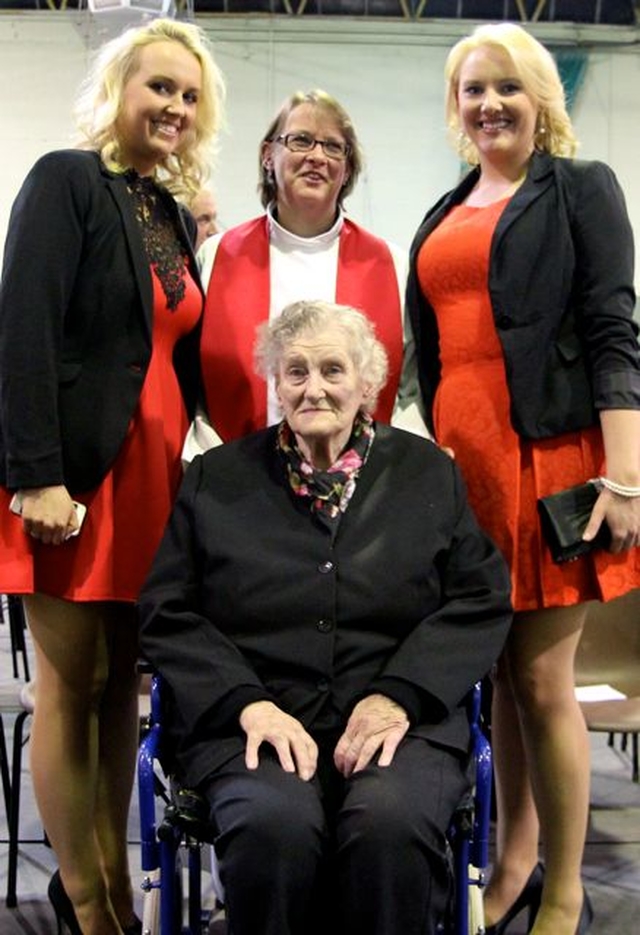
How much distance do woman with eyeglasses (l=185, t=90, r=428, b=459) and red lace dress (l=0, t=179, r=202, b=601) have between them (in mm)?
111

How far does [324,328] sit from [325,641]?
567mm

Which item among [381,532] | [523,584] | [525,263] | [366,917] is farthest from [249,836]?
[525,263]

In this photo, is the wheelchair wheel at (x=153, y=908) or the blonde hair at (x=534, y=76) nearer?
the wheelchair wheel at (x=153, y=908)

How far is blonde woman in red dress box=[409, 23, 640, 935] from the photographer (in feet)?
6.71

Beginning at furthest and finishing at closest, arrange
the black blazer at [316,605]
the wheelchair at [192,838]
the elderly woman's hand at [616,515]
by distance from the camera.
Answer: the elderly woman's hand at [616,515], the black blazer at [316,605], the wheelchair at [192,838]

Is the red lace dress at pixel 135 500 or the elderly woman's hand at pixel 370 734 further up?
the red lace dress at pixel 135 500

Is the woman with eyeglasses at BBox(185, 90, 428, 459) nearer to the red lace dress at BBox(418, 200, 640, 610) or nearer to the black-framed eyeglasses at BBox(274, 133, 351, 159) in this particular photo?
the black-framed eyeglasses at BBox(274, 133, 351, 159)

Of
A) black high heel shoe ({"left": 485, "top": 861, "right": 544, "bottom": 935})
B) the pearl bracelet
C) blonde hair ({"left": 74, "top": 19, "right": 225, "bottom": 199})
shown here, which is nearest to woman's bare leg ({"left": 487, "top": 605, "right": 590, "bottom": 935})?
black high heel shoe ({"left": 485, "top": 861, "right": 544, "bottom": 935})

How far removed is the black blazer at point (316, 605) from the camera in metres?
1.80

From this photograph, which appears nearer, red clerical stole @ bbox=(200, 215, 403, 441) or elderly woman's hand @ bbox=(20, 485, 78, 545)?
elderly woman's hand @ bbox=(20, 485, 78, 545)

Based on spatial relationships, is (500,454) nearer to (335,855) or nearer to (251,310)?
(251,310)

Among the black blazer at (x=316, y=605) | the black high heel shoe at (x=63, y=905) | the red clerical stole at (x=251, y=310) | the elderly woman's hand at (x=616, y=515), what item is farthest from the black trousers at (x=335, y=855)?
the red clerical stole at (x=251, y=310)

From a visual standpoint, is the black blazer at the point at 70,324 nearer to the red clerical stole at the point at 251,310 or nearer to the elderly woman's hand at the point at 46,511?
the elderly woman's hand at the point at 46,511

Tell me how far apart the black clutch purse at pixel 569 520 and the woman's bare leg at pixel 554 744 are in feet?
0.46
